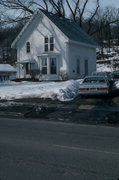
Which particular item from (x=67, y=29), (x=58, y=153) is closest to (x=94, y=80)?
(x=58, y=153)

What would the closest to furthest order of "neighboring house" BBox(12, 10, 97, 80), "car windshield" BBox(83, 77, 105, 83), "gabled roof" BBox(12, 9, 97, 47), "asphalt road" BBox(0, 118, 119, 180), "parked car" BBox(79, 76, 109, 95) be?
1. "asphalt road" BBox(0, 118, 119, 180)
2. "parked car" BBox(79, 76, 109, 95)
3. "car windshield" BBox(83, 77, 105, 83)
4. "neighboring house" BBox(12, 10, 97, 80)
5. "gabled roof" BBox(12, 9, 97, 47)

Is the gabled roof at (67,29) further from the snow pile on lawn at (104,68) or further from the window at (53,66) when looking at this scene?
the snow pile on lawn at (104,68)

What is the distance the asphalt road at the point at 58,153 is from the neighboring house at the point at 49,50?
2238 centimetres

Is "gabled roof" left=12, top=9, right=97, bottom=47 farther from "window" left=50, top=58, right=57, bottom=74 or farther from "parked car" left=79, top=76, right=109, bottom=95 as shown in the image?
"parked car" left=79, top=76, right=109, bottom=95

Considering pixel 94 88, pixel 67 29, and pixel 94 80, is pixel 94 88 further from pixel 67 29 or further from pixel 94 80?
pixel 67 29

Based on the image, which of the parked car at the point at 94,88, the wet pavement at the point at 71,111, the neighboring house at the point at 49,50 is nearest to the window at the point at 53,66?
the neighboring house at the point at 49,50

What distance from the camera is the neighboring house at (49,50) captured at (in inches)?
1292

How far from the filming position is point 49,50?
3394cm

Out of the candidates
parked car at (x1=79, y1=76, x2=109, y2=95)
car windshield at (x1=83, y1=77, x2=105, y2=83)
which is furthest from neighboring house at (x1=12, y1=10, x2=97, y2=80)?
parked car at (x1=79, y1=76, x2=109, y2=95)

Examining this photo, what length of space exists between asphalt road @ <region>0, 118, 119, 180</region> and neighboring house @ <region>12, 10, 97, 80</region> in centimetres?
2238

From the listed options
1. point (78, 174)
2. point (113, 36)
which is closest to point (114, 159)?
point (78, 174)

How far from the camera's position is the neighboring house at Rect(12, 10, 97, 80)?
3281 cm

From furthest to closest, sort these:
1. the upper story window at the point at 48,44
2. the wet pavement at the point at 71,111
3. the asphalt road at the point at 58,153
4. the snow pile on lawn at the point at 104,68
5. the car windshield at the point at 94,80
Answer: the snow pile on lawn at the point at 104,68 → the upper story window at the point at 48,44 → the car windshield at the point at 94,80 → the wet pavement at the point at 71,111 → the asphalt road at the point at 58,153

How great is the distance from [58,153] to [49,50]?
2754cm
